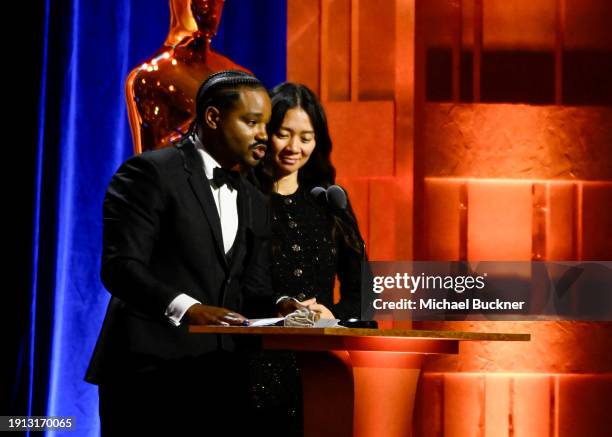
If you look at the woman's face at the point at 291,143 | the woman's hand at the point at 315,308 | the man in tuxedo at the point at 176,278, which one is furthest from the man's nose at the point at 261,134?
the woman's face at the point at 291,143

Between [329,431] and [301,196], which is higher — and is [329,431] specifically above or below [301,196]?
below

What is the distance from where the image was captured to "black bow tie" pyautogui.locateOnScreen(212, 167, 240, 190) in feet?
6.72

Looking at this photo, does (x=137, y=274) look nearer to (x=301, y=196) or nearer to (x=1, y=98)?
(x=301, y=196)

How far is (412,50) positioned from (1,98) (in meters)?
1.49

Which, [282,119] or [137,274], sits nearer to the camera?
[137,274]

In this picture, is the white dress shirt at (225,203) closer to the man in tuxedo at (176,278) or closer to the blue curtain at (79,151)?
the man in tuxedo at (176,278)

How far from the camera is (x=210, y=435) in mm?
1967

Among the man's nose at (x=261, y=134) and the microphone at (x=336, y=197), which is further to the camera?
the microphone at (x=336, y=197)

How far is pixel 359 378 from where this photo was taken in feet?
6.00

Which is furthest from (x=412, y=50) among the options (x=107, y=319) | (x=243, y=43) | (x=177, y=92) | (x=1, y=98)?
(x=107, y=319)

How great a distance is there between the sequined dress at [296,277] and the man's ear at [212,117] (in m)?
0.67

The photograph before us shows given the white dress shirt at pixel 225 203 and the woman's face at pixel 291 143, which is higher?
the woman's face at pixel 291 143

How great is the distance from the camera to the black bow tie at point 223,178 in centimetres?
205

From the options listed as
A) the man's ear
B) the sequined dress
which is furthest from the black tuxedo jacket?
the sequined dress
